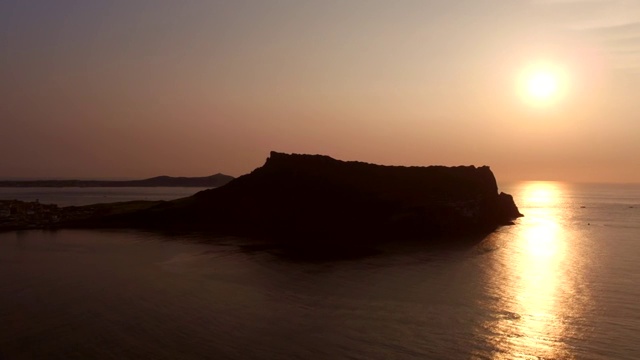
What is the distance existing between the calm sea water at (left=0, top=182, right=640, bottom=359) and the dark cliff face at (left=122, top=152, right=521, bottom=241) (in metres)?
21.1

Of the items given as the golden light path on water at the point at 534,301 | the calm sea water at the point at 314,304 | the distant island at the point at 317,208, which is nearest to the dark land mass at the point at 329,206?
the distant island at the point at 317,208

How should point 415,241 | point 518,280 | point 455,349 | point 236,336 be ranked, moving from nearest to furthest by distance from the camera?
point 455,349, point 236,336, point 518,280, point 415,241

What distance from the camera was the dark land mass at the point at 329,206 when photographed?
82250mm

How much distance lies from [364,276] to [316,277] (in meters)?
4.12

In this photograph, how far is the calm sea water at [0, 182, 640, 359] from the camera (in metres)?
26.2

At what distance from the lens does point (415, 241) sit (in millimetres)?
72062

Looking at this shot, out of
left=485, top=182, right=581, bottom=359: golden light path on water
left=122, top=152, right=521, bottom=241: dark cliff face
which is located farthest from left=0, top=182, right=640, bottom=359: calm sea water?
left=122, top=152, right=521, bottom=241: dark cliff face

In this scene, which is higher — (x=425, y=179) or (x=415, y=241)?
(x=425, y=179)

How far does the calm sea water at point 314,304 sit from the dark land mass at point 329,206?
68.2 ft

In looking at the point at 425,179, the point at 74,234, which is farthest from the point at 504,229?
the point at 74,234

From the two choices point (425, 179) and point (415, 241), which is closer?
point (415, 241)

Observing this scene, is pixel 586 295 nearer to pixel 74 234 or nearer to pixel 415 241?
pixel 415 241

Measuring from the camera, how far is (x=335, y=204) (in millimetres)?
85875

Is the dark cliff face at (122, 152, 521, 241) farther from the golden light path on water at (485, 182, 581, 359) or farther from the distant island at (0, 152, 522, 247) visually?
the golden light path on water at (485, 182, 581, 359)
